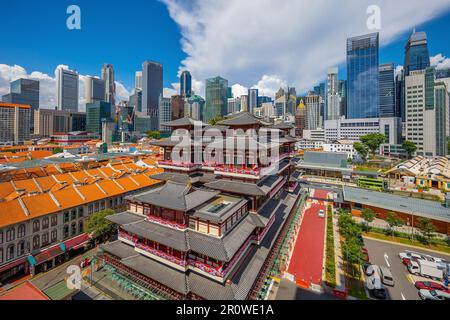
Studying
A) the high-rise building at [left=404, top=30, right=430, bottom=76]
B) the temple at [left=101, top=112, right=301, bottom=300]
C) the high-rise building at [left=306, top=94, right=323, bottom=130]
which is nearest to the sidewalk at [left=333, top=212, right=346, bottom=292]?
the temple at [left=101, top=112, right=301, bottom=300]

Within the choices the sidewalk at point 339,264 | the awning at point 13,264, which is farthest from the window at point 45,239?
the sidewalk at point 339,264

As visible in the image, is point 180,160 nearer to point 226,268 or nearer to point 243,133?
point 243,133

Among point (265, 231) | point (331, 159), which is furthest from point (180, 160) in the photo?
point (331, 159)

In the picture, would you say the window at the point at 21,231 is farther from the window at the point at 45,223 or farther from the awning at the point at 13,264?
the awning at the point at 13,264

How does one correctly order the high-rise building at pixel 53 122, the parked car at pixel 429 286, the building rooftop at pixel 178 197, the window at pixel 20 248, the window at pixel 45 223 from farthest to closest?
the high-rise building at pixel 53 122
the window at pixel 45 223
the window at pixel 20 248
the parked car at pixel 429 286
the building rooftop at pixel 178 197

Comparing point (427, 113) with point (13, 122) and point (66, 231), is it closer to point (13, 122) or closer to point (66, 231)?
point (66, 231)

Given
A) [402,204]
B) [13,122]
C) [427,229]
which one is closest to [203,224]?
[427,229]
